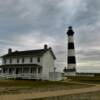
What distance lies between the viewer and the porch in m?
44.4

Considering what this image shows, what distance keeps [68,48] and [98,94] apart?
1403 inches

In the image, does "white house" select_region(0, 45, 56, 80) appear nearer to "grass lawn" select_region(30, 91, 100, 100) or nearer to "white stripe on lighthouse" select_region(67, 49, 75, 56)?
"white stripe on lighthouse" select_region(67, 49, 75, 56)

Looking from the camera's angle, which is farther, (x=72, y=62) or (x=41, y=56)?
(x=72, y=62)

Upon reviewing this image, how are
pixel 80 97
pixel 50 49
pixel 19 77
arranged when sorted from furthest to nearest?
pixel 50 49 < pixel 19 77 < pixel 80 97

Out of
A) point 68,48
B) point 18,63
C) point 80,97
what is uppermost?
point 68,48

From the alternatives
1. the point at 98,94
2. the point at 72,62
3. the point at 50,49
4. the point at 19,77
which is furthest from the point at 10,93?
the point at 72,62

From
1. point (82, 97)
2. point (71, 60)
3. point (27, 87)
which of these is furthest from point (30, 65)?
point (82, 97)

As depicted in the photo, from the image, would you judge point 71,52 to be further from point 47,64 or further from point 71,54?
point 47,64

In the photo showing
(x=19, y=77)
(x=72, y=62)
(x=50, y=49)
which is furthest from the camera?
(x=72, y=62)

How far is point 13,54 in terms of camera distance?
5200cm

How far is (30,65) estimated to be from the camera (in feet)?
153

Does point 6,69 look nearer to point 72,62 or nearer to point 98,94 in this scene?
point 72,62

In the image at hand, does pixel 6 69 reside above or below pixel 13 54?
below

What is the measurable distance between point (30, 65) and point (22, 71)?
2612mm
